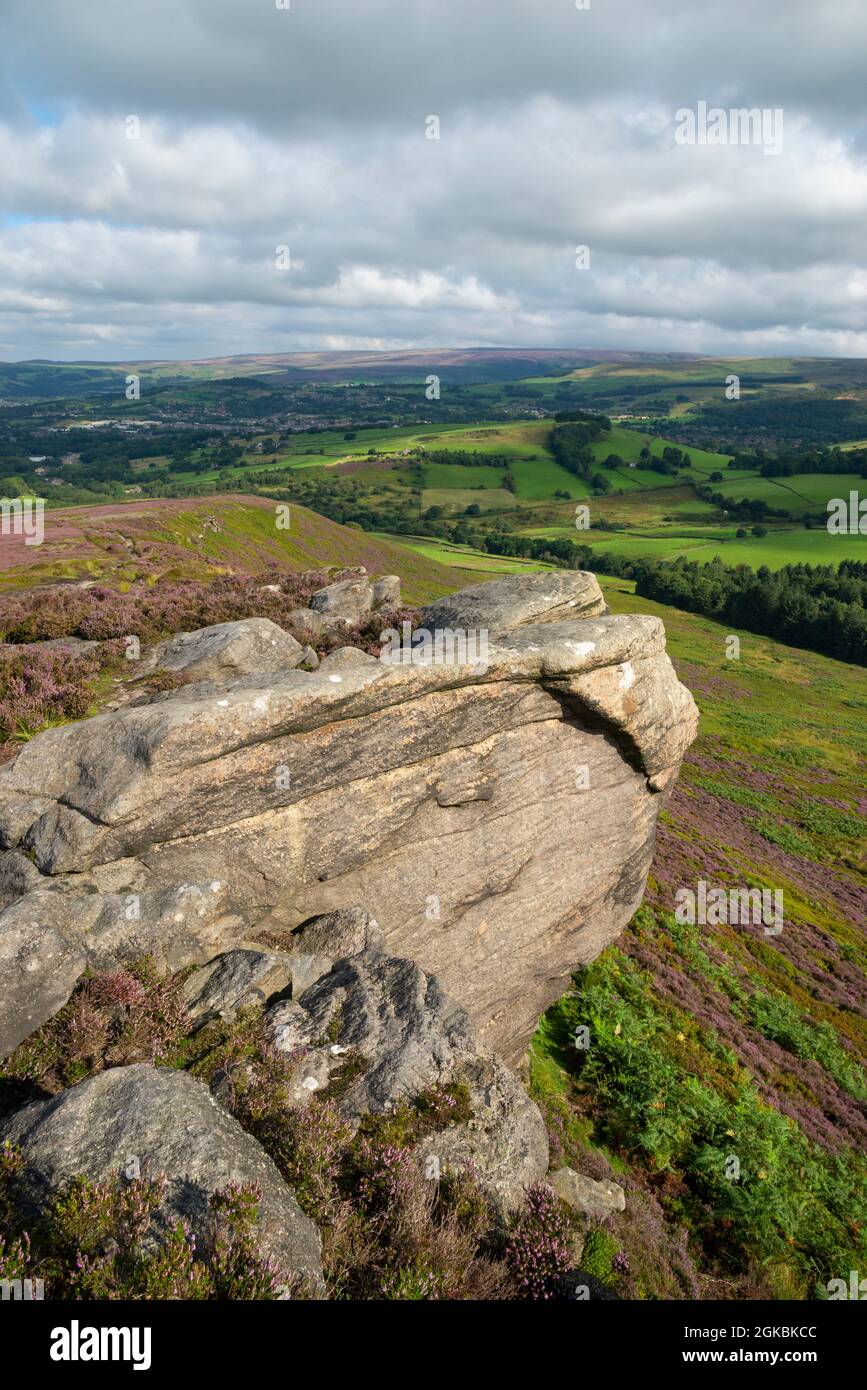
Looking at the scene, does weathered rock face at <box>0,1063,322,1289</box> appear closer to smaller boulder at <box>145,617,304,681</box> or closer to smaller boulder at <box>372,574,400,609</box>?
smaller boulder at <box>145,617,304,681</box>

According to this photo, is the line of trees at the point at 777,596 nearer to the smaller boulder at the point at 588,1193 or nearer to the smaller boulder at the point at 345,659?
the smaller boulder at the point at 345,659

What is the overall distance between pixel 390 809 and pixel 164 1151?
8.89 metres

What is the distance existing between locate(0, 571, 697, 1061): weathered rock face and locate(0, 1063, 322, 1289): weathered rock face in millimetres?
1942

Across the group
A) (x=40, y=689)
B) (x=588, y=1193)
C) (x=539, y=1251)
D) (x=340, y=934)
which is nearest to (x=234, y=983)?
(x=340, y=934)

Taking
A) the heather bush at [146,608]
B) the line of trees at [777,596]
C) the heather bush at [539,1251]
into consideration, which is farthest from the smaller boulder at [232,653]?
the line of trees at [777,596]

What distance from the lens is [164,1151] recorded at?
26.0ft

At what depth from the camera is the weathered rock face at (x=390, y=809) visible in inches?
492

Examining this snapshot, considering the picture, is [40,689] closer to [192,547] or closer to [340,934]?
[340,934]

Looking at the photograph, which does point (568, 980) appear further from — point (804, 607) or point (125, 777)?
point (804, 607)

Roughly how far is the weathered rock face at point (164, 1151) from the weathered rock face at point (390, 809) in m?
1.94

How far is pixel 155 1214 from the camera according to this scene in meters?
7.38
